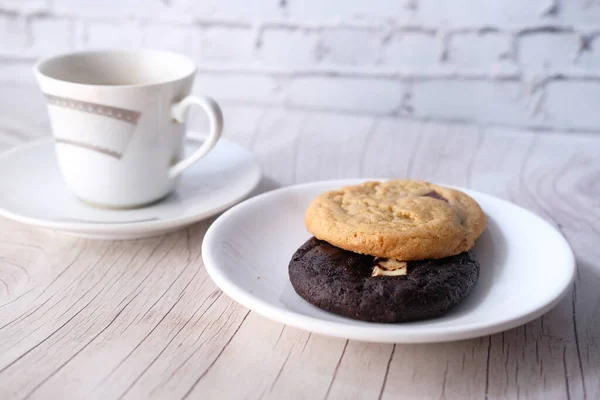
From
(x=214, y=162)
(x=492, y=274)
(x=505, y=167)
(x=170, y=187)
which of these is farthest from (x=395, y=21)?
(x=492, y=274)

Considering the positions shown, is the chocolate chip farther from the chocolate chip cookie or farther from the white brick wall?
the white brick wall

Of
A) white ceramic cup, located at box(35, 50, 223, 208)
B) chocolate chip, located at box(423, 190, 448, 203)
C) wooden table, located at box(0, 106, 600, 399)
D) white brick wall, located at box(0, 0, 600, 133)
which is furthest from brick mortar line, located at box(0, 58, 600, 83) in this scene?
chocolate chip, located at box(423, 190, 448, 203)

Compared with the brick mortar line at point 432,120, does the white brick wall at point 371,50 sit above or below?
above

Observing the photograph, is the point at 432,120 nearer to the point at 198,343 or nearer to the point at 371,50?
the point at 371,50

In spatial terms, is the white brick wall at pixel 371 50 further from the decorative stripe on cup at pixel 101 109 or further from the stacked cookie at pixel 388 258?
the stacked cookie at pixel 388 258

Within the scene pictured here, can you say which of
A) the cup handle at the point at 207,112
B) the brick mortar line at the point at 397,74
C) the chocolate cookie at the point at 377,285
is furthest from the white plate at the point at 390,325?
the brick mortar line at the point at 397,74

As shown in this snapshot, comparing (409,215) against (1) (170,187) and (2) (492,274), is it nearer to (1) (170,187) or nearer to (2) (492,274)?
(2) (492,274)
